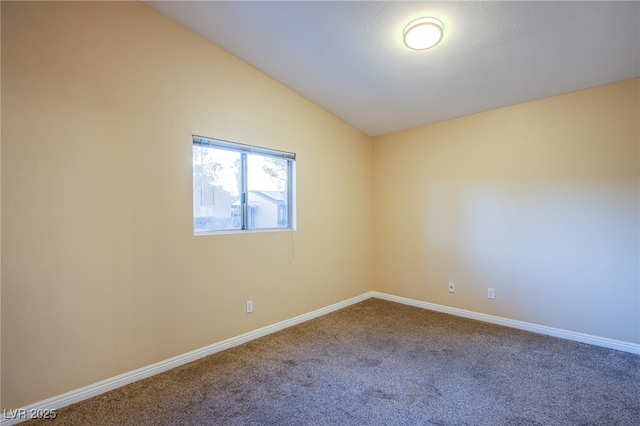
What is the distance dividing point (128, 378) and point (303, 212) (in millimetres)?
2094

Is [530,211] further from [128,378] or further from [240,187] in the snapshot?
[128,378]

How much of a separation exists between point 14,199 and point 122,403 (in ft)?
4.64

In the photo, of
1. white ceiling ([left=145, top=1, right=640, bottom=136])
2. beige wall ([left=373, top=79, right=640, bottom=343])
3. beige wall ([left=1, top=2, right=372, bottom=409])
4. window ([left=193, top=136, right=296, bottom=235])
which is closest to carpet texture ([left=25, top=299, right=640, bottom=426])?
beige wall ([left=1, top=2, right=372, bottom=409])

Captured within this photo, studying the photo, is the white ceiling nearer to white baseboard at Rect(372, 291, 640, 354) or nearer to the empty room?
the empty room

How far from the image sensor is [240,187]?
2918 millimetres

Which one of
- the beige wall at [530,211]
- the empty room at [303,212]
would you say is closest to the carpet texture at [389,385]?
the empty room at [303,212]

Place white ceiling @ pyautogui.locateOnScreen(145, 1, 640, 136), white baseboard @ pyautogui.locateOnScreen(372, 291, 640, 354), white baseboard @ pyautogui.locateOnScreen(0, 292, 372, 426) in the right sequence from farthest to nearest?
white baseboard @ pyautogui.locateOnScreen(372, 291, 640, 354), white ceiling @ pyautogui.locateOnScreen(145, 1, 640, 136), white baseboard @ pyautogui.locateOnScreen(0, 292, 372, 426)

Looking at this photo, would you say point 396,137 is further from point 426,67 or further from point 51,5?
point 51,5

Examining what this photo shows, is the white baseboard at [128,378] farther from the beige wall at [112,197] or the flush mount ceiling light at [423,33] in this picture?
the flush mount ceiling light at [423,33]

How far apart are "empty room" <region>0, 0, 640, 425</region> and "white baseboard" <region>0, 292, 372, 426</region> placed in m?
0.01

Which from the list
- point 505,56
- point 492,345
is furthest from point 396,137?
point 492,345

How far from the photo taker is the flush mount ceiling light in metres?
2.04

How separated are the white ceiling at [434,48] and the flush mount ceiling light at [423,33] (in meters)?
0.04

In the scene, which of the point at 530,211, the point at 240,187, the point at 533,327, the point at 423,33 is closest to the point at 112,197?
the point at 240,187
